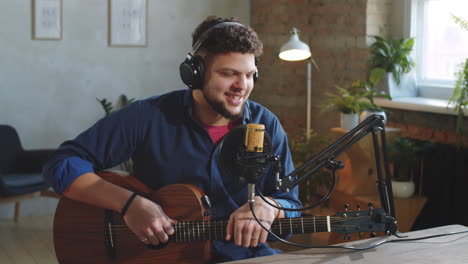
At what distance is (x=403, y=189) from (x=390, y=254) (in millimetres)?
2208

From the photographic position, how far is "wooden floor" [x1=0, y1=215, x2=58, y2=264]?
421 centimetres

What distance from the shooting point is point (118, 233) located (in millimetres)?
2004

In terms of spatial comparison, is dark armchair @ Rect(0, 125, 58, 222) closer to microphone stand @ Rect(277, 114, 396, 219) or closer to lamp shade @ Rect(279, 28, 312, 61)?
lamp shade @ Rect(279, 28, 312, 61)

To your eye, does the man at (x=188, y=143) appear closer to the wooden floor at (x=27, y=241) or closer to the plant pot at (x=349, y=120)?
the plant pot at (x=349, y=120)

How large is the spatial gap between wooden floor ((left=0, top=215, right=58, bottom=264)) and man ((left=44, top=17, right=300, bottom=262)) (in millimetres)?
2385

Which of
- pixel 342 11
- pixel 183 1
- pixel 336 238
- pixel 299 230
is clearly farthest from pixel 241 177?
pixel 183 1

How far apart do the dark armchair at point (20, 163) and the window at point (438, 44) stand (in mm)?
3085

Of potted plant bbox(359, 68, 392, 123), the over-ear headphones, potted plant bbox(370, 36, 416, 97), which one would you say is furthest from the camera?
potted plant bbox(370, 36, 416, 97)

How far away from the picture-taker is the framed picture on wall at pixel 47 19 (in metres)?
5.17

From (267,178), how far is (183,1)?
Result: 3.98 m

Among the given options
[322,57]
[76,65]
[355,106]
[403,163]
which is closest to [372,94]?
[355,106]

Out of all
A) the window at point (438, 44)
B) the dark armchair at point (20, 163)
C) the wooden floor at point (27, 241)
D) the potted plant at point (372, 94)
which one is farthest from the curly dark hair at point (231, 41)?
the dark armchair at point (20, 163)

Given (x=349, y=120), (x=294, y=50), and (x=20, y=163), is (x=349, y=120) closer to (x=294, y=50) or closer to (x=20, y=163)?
(x=294, y=50)

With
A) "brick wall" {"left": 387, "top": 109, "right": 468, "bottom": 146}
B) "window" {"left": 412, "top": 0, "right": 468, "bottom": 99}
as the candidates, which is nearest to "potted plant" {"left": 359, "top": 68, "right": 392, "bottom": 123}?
"brick wall" {"left": 387, "top": 109, "right": 468, "bottom": 146}
